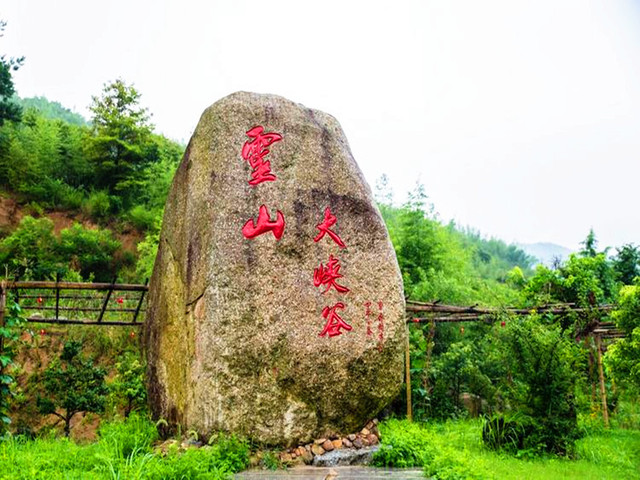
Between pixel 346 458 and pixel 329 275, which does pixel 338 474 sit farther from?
pixel 329 275

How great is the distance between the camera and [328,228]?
5062 mm

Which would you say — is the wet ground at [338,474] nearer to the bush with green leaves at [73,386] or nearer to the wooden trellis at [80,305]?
the wooden trellis at [80,305]

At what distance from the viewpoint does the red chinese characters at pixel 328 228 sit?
5028 mm

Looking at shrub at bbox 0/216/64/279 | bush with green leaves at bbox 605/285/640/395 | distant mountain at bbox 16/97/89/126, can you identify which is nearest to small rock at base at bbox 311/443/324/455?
bush with green leaves at bbox 605/285/640/395

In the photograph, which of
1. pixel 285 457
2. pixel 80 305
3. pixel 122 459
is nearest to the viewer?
pixel 122 459

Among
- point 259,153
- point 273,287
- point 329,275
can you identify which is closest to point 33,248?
point 259,153

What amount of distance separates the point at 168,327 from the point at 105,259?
9.16 meters

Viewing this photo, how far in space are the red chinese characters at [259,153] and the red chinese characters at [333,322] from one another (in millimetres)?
1358

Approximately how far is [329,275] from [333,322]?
0.44m

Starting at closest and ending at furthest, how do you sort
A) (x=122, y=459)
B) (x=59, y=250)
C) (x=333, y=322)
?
1. (x=122, y=459)
2. (x=333, y=322)
3. (x=59, y=250)

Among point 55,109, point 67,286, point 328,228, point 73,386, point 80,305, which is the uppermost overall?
point 55,109

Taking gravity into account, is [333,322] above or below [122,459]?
above

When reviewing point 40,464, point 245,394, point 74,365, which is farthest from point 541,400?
point 74,365

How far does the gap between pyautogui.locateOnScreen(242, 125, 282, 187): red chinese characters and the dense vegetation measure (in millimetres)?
2378
